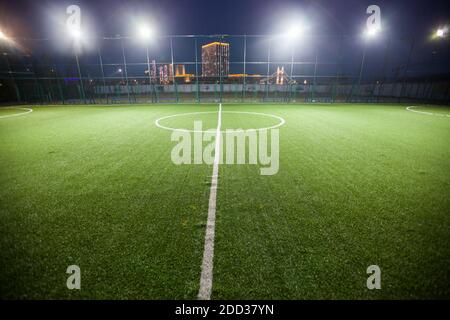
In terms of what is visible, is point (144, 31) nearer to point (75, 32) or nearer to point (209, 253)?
point (75, 32)

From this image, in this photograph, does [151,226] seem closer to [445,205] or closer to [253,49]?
[445,205]

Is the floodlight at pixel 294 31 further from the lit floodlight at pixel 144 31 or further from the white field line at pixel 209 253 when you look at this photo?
the white field line at pixel 209 253

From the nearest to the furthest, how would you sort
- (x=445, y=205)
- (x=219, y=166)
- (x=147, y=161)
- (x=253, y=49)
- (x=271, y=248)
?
(x=271, y=248) → (x=445, y=205) → (x=219, y=166) → (x=147, y=161) → (x=253, y=49)

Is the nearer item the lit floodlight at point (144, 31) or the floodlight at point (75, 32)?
the floodlight at point (75, 32)

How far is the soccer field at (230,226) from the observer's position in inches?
80.3

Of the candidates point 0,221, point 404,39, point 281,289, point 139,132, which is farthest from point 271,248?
point 404,39

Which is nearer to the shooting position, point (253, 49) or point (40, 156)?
point (40, 156)

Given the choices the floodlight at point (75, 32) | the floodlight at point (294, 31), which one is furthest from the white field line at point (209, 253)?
the floodlight at point (75, 32)

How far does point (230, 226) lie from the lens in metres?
2.88

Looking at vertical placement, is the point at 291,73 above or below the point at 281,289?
above

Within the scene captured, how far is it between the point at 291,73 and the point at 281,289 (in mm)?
23917

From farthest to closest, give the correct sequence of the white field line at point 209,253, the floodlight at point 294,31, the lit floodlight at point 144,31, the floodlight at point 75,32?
the floodlight at point 294,31 → the lit floodlight at point 144,31 → the floodlight at point 75,32 → the white field line at point 209,253

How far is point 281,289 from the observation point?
1983mm

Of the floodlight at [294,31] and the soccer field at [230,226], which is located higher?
the floodlight at [294,31]
